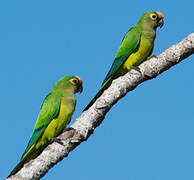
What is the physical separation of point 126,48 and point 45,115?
2.20 meters

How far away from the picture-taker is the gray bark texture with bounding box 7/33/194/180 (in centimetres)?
339

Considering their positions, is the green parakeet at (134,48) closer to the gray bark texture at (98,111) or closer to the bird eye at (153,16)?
the bird eye at (153,16)

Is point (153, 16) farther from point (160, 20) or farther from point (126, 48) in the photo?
point (126, 48)

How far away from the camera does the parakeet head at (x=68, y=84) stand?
234 inches

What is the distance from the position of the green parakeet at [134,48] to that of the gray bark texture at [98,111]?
1.82 meters

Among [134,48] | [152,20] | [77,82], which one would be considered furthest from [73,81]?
[152,20]

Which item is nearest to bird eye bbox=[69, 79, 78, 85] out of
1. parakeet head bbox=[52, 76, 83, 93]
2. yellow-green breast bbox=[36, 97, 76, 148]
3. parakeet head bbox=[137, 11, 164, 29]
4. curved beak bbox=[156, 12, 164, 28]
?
parakeet head bbox=[52, 76, 83, 93]

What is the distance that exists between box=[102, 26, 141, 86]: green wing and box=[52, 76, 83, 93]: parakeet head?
53cm

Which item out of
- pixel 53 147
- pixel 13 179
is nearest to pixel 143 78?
pixel 53 147

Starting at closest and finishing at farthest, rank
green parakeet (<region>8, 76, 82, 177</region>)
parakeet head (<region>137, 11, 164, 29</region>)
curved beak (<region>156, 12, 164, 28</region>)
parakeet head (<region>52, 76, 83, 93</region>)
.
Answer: green parakeet (<region>8, 76, 82, 177</region>)
parakeet head (<region>52, 76, 83, 93</region>)
parakeet head (<region>137, 11, 164, 29</region>)
curved beak (<region>156, 12, 164, 28</region>)

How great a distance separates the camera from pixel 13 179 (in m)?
3.21

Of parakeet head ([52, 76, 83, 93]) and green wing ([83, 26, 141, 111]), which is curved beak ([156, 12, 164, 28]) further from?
parakeet head ([52, 76, 83, 93])

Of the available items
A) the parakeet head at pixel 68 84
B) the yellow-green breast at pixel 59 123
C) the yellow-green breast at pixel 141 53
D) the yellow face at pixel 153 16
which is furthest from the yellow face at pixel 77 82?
the yellow face at pixel 153 16

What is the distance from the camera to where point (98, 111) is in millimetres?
3738
